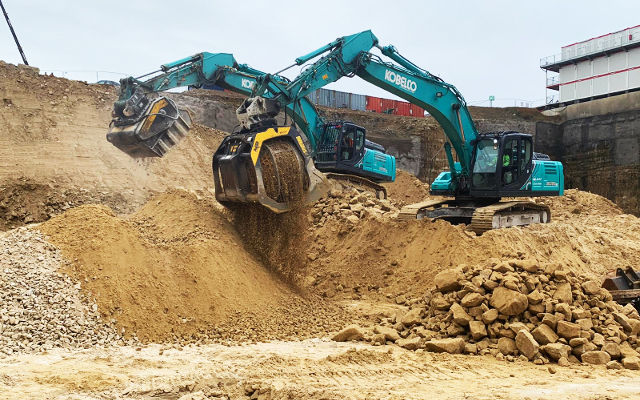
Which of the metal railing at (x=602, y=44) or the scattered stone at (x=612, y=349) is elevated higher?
the metal railing at (x=602, y=44)

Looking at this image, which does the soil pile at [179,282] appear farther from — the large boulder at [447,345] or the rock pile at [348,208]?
the rock pile at [348,208]

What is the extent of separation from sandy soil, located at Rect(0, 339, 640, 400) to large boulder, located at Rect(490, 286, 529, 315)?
1.92 feet

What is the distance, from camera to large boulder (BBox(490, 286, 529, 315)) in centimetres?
643

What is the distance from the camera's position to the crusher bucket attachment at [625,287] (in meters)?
8.08

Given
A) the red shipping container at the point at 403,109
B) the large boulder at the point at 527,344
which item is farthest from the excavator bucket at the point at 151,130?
the red shipping container at the point at 403,109

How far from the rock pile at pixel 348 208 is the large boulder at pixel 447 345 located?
4.31m

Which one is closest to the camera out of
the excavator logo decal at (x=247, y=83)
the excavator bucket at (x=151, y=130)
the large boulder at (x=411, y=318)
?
the large boulder at (x=411, y=318)

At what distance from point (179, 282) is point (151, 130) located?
403 centimetres

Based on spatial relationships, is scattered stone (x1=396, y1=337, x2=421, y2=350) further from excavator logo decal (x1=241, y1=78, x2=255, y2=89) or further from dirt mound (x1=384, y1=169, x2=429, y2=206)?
dirt mound (x1=384, y1=169, x2=429, y2=206)

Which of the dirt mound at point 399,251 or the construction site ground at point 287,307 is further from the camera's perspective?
the dirt mound at point 399,251

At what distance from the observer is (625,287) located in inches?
335

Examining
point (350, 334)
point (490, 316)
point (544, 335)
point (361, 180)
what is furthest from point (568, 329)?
point (361, 180)

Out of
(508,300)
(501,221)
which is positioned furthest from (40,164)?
(508,300)

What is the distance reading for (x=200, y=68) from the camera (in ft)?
37.4
